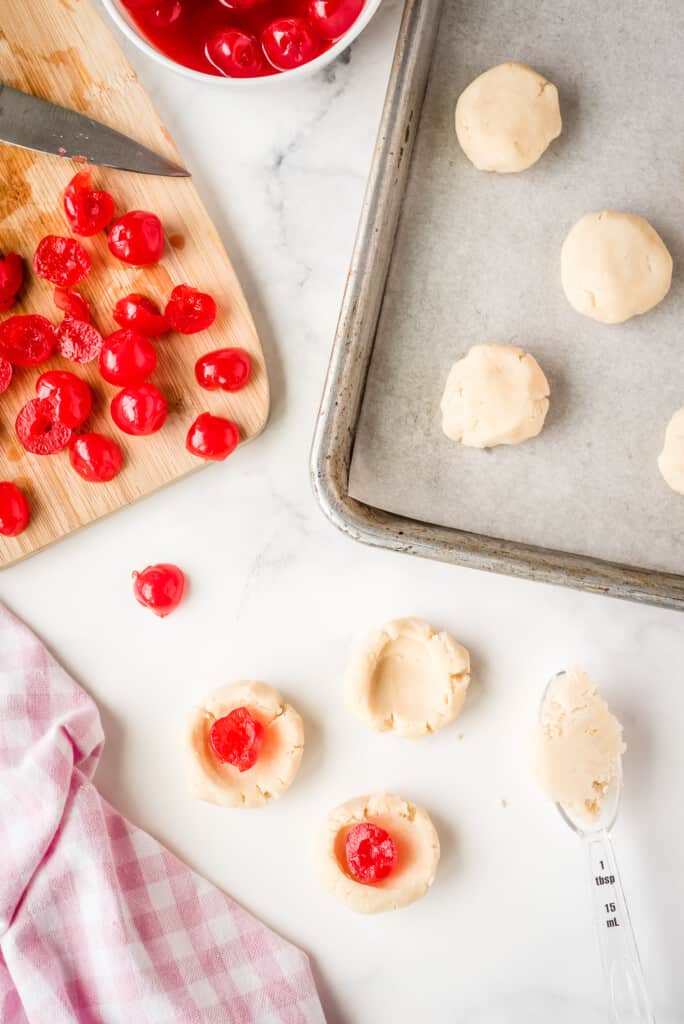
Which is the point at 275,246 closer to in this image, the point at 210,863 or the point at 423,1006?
the point at 210,863

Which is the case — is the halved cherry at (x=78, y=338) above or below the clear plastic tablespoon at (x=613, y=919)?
above

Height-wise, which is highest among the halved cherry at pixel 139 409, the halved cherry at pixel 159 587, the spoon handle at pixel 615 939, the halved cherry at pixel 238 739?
the halved cherry at pixel 139 409

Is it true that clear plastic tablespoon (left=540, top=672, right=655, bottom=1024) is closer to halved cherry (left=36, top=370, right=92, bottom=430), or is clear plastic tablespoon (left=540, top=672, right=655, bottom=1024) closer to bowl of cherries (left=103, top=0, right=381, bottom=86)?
halved cherry (left=36, top=370, right=92, bottom=430)

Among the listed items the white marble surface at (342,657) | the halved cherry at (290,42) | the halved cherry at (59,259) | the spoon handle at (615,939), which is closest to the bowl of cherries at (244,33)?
the halved cherry at (290,42)

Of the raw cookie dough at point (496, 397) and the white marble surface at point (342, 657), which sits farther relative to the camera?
the white marble surface at point (342, 657)

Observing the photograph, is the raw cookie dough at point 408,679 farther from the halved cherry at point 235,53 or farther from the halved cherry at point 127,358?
the halved cherry at point 235,53


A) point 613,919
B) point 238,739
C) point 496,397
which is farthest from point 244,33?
point 613,919

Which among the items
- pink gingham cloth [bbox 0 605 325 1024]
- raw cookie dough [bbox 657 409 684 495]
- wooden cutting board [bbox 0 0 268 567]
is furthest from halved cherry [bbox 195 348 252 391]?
raw cookie dough [bbox 657 409 684 495]
